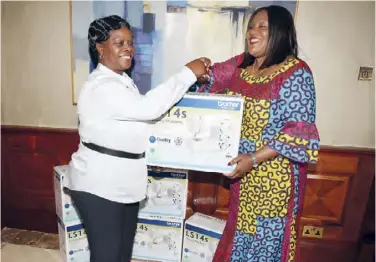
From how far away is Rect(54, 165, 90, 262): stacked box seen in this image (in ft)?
5.58

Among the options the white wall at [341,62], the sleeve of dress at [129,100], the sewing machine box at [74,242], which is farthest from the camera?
the sewing machine box at [74,242]

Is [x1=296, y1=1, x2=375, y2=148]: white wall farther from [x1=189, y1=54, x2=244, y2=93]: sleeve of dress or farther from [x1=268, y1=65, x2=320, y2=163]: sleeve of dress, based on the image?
[x1=268, y1=65, x2=320, y2=163]: sleeve of dress

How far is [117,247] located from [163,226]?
1.84 feet

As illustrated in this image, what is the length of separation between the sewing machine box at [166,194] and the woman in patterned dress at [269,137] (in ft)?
1.42

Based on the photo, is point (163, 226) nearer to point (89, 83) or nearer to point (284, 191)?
point (284, 191)

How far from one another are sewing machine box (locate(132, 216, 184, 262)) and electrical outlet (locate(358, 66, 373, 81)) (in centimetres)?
129

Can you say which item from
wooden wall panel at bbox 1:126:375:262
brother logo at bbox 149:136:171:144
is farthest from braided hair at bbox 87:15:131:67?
wooden wall panel at bbox 1:126:375:262

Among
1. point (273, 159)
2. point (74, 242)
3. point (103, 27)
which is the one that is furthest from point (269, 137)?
point (74, 242)

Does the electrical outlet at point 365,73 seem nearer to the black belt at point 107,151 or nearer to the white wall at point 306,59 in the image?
the white wall at point 306,59

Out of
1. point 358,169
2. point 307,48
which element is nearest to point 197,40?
point 307,48

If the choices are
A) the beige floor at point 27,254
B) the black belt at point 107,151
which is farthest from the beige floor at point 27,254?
the black belt at point 107,151

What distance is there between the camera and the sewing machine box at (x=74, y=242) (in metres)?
1.75

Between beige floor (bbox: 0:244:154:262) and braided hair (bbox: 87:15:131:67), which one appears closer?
braided hair (bbox: 87:15:131:67)

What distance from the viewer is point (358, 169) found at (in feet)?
5.85
